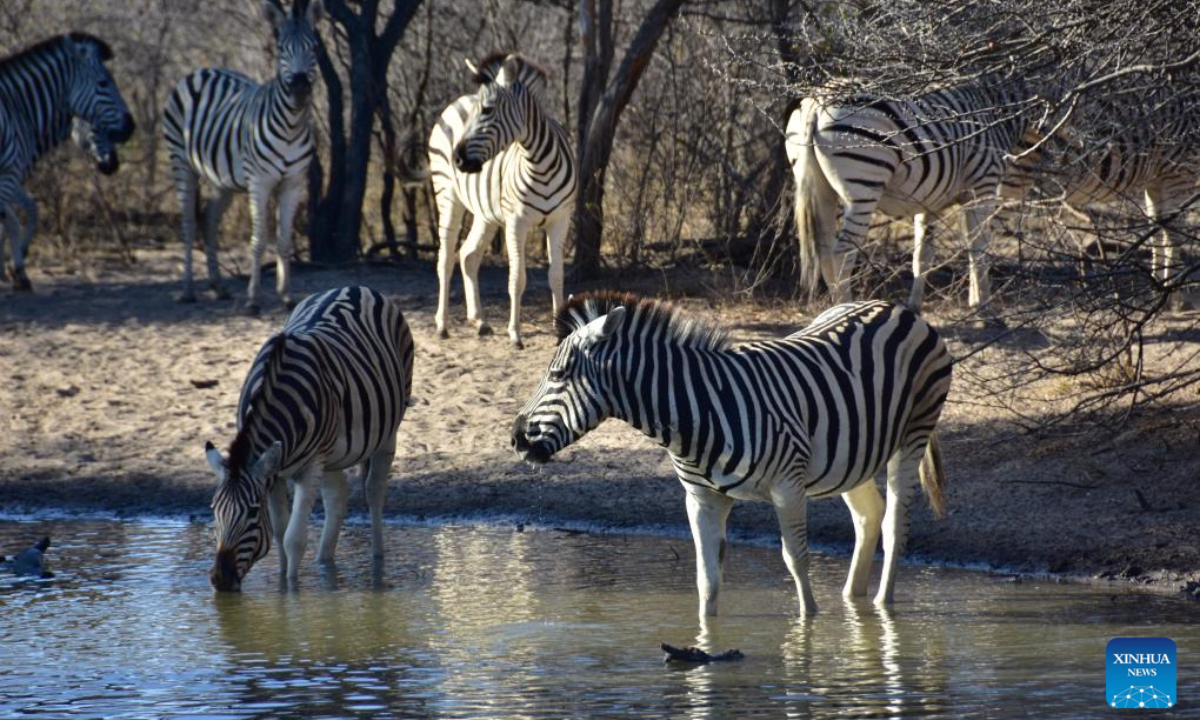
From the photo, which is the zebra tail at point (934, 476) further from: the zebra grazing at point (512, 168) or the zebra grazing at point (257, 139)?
the zebra grazing at point (257, 139)

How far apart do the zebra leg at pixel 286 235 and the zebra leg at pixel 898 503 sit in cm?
707

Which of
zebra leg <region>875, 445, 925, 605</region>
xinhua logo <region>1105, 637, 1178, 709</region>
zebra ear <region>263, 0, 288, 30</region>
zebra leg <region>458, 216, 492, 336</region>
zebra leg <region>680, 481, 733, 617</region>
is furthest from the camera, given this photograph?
Answer: zebra ear <region>263, 0, 288, 30</region>

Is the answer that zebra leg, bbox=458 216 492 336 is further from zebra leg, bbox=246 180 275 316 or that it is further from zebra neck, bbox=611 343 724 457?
zebra neck, bbox=611 343 724 457

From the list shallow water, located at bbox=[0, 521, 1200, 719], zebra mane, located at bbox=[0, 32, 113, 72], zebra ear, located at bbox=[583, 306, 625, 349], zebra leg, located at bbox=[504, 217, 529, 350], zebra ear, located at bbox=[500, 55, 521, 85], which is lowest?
shallow water, located at bbox=[0, 521, 1200, 719]

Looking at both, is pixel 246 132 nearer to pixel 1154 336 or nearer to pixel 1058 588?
pixel 1154 336

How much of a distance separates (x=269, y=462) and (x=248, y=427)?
0.19 meters

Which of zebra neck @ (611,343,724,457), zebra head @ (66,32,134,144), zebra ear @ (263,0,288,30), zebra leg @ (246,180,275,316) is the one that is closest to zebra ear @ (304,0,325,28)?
zebra ear @ (263,0,288,30)

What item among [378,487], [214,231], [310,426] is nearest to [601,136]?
[214,231]

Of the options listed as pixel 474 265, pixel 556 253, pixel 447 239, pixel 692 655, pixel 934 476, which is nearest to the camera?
pixel 692 655

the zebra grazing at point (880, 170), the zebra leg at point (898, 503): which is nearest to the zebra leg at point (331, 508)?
the zebra leg at point (898, 503)

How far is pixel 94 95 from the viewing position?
14914 mm

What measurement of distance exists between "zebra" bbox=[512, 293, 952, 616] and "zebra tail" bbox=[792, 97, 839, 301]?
13.3 feet

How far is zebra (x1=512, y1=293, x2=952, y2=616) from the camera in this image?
22.4ft

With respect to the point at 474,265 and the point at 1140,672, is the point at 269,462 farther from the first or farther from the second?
the point at 474,265
